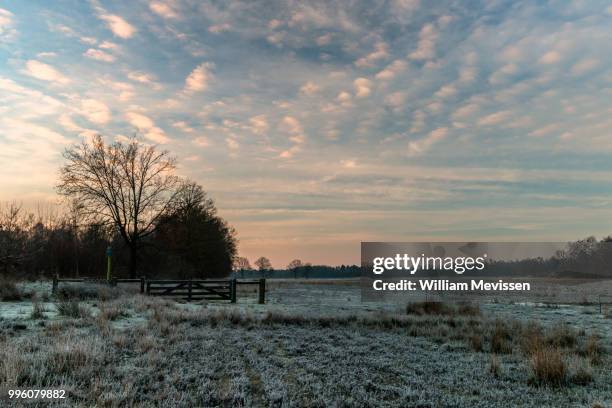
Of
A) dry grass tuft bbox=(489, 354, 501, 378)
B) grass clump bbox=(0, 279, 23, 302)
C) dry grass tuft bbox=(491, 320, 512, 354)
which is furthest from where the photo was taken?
grass clump bbox=(0, 279, 23, 302)

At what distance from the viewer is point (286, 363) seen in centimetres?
977

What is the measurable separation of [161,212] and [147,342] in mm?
34250

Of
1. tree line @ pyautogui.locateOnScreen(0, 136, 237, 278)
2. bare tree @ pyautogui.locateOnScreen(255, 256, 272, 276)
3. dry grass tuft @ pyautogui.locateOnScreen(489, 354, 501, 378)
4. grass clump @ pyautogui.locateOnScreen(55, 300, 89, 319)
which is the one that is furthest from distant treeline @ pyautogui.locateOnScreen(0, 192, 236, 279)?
bare tree @ pyautogui.locateOnScreen(255, 256, 272, 276)

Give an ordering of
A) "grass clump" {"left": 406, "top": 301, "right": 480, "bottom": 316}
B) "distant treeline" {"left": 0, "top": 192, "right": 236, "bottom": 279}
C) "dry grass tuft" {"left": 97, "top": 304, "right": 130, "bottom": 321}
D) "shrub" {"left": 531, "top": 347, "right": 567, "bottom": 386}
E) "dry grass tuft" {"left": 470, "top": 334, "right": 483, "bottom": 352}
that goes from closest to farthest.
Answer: "shrub" {"left": 531, "top": 347, "right": 567, "bottom": 386} → "dry grass tuft" {"left": 470, "top": 334, "right": 483, "bottom": 352} → "dry grass tuft" {"left": 97, "top": 304, "right": 130, "bottom": 321} → "grass clump" {"left": 406, "top": 301, "right": 480, "bottom": 316} → "distant treeline" {"left": 0, "top": 192, "right": 236, "bottom": 279}

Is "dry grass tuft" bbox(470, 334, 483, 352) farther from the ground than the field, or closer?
closer

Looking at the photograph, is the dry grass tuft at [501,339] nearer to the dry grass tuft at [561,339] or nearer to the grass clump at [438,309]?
the dry grass tuft at [561,339]

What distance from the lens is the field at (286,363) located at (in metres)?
7.27

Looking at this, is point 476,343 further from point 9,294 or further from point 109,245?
point 109,245

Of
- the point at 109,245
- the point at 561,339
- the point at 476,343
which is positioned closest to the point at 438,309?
the point at 561,339

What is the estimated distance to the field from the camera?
7266mm

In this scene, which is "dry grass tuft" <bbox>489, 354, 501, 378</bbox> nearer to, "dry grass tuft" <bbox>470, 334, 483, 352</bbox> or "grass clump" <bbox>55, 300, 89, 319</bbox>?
"dry grass tuft" <bbox>470, 334, 483, 352</bbox>

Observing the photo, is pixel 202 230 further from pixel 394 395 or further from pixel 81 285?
pixel 394 395

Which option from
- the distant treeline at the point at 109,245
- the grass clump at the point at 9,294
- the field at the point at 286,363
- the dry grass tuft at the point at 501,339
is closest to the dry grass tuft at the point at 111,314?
the field at the point at 286,363

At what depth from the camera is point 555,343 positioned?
42.2 ft
